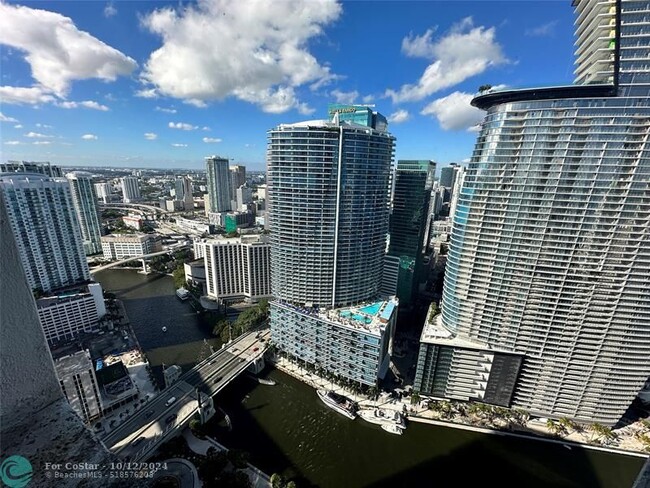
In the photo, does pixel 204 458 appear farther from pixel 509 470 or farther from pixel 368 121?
pixel 368 121

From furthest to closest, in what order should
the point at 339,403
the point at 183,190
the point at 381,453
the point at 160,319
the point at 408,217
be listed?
1. the point at 183,190
2. the point at 160,319
3. the point at 408,217
4. the point at 339,403
5. the point at 381,453

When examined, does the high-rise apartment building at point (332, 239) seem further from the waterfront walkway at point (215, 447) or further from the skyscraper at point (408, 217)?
the waterfront walkway at point (215, 447)

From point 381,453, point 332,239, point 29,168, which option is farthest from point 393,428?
point 29,168

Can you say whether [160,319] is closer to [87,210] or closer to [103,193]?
[87,210]

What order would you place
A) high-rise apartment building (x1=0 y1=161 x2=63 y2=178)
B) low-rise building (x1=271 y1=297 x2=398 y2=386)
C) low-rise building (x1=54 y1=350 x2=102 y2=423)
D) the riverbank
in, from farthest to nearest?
high-rise apartment building (x1=0 y1=161 x2=63 y2=178) < low-rise building (x1=271 y1=297 x2=398 y2=386) < the riverbank < low-rise building (x1=54 y1=350 x2=102 y2=423)

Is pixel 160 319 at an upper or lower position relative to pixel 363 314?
lower

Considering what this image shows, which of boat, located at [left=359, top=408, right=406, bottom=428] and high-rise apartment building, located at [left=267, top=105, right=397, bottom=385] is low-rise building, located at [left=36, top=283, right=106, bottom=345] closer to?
high-rise apartment building, located at [left=267, top=105, right=397, bottom=385]

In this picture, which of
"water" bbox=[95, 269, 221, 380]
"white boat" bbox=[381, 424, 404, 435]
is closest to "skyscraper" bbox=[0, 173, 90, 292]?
"water" bbox=[95, 269, 221, 380]
